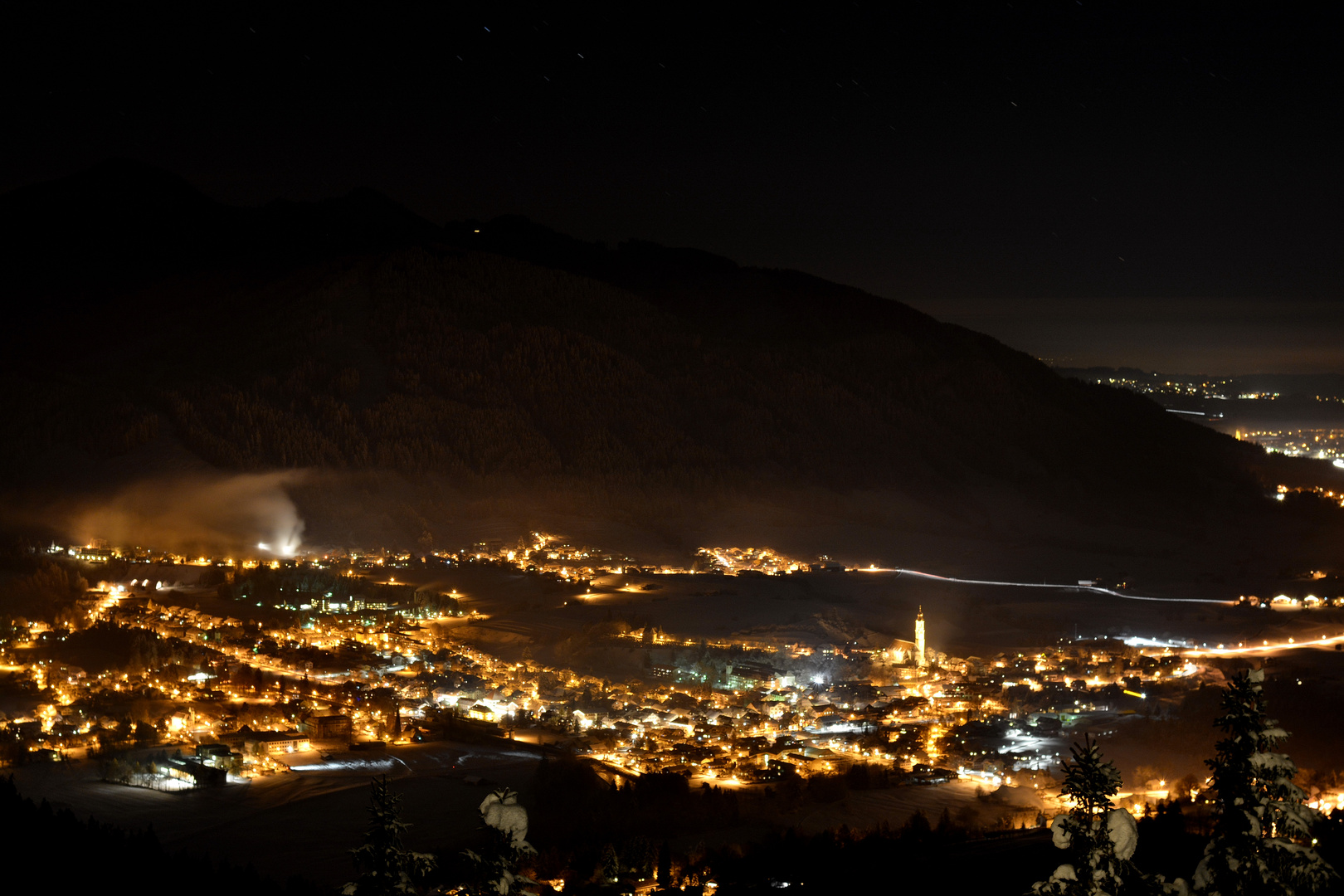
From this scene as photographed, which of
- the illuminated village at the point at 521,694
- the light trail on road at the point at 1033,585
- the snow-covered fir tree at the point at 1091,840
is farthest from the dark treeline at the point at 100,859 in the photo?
the light trail on road at the point at 1033,585

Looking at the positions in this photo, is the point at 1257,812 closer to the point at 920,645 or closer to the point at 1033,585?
the point at 920,645

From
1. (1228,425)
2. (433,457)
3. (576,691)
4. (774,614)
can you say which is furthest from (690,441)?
(1228,425)

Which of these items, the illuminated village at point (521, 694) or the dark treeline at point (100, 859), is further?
the illuminated village at point (521, 694)

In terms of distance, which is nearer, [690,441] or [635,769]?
[635,769]

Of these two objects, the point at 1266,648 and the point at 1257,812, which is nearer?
the point at 1257,812

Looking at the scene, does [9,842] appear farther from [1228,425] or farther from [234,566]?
[1228,425]

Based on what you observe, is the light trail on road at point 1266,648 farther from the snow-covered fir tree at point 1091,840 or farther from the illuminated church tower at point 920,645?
the snow-covered fir tree at point 1091,840

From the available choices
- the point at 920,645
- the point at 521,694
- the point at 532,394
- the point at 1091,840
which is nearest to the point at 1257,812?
the point at 1091,840
